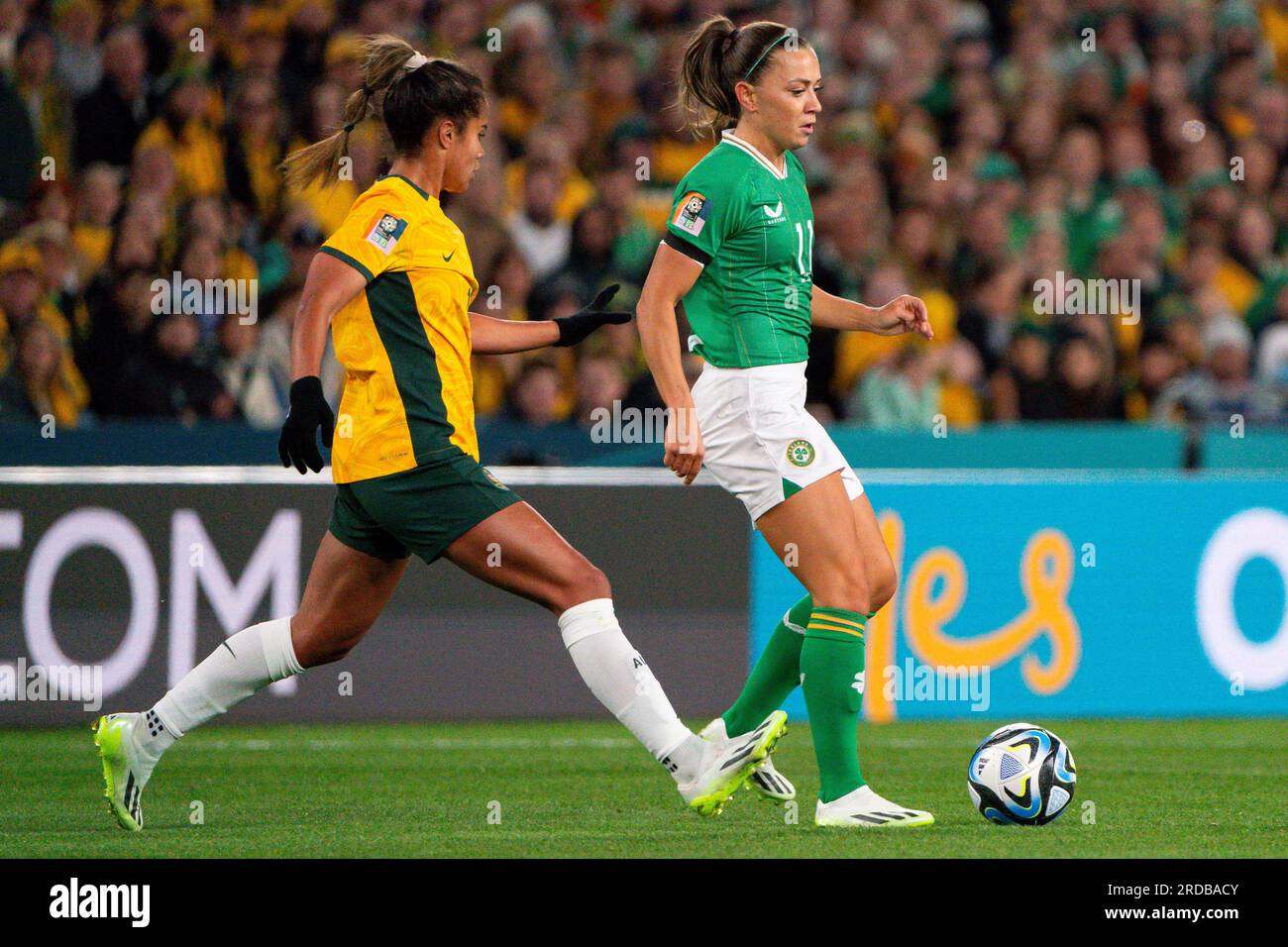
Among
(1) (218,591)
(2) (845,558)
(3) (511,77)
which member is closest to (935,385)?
(3) (511,77)

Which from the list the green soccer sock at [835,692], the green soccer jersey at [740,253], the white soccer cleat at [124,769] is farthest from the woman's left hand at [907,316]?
the white soccer cleat at [124,769]

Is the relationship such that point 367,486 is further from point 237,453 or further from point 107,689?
point 237,453

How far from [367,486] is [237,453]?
4.24m

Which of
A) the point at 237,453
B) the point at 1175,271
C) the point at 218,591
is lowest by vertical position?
the point at 218,591

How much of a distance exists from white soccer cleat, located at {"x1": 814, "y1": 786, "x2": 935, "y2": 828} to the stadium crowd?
190 inches

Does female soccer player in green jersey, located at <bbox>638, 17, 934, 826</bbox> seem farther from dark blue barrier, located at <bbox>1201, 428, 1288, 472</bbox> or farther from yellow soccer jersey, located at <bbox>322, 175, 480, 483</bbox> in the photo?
dark blue barrier, located at <bbox>1201, 428, 1288, 472</bbox>

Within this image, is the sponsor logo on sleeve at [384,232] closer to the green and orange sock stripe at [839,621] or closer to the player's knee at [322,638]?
the player's knee at [322,638]

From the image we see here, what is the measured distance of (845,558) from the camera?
5.89 meters

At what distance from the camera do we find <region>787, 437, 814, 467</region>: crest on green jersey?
5898mm

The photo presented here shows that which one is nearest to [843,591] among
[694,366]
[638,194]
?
[694,366]

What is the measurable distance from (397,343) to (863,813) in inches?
71.3

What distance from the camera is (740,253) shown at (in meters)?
6.00

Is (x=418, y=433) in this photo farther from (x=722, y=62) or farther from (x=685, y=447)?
(x=722, y=62)

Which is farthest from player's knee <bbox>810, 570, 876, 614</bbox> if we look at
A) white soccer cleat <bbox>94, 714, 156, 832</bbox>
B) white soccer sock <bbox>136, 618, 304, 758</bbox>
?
white soccer cleat <bbox>94, 714, 156, 832</bbox>
